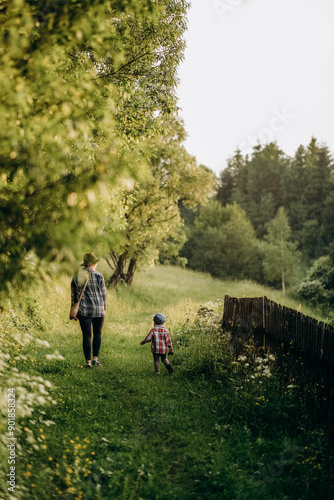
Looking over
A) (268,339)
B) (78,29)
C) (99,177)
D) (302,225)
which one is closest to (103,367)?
(268,339)

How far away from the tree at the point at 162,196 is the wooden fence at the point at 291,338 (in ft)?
30.7

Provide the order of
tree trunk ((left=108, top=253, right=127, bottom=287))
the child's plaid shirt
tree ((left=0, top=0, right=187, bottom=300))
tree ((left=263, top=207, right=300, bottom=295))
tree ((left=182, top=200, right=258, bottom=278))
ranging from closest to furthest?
tree ((left=0, top=0, right=187, bottom=300)), the child's plaid shirt, tree trunk ((left=108, top=253, right=127, bottom=287)), tree ((left=263, top=207, right=300, bottom=295)), tree ((left=182, top=200, right=258, bottom=278))

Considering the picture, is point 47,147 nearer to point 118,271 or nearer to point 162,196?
point 162,196

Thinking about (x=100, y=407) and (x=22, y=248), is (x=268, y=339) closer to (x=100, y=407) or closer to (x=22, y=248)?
(x=100, y=407)

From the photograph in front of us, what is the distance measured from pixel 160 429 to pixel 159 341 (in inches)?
86.6

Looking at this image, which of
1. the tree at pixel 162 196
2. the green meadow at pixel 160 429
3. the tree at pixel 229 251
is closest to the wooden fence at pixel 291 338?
the green meadow at pixel 160 429

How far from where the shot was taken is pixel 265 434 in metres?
4.40

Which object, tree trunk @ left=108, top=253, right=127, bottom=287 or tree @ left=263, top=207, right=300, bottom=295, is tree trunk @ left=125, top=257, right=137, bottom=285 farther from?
tree @ left=263, top=207, right=300, bottom=295

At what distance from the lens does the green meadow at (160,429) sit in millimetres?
3373

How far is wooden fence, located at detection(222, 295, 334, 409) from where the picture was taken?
485 centimetres

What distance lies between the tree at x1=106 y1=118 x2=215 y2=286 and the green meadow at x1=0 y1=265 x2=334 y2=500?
Answer: 32.1 feet

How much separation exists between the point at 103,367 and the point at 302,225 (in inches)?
1932

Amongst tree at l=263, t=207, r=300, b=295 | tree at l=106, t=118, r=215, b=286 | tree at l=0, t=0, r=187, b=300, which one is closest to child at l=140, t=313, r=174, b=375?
tree at l=0, t=0, r=187, b=300

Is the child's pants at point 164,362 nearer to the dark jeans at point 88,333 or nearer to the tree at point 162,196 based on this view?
the dark jeans at point 88,333
